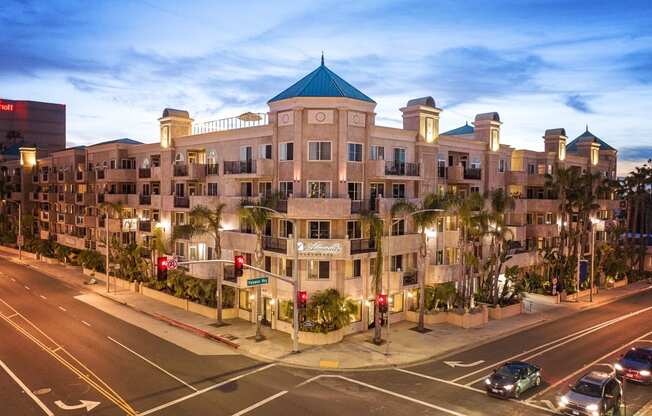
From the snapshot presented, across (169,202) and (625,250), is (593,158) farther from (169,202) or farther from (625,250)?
(169,202)

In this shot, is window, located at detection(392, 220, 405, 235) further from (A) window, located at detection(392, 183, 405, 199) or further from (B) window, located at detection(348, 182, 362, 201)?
(B) window, located at detection(348, 182, 362, 201)

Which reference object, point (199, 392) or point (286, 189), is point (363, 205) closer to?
point (286, 189)

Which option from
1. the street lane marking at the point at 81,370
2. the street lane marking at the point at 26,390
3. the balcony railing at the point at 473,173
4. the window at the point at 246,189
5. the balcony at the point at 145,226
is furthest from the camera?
the balcony at the point at 145,226

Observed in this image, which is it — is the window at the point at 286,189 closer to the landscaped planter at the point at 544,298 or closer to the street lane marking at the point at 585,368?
the street lane marking at the point at 585,368

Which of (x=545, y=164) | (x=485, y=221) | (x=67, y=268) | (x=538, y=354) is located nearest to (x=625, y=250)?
(x=545, y=164)

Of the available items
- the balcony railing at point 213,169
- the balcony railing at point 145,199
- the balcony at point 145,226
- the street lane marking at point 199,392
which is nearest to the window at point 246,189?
the balcony railing at point 213,169

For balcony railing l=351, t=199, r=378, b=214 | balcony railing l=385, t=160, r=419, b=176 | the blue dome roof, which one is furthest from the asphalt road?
the blue dome roof

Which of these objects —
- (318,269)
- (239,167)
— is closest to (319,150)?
(239,167)
